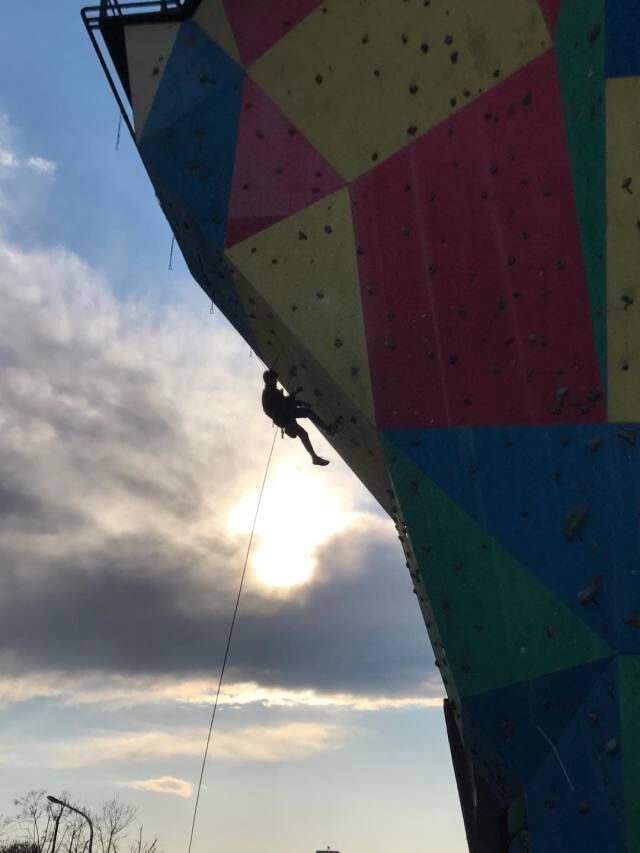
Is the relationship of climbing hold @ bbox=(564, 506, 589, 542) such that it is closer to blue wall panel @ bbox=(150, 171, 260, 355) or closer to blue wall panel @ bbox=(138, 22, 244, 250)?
blue wall panel @ bbox=(150, 171, 260, 355)

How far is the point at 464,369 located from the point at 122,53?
17.0 ft

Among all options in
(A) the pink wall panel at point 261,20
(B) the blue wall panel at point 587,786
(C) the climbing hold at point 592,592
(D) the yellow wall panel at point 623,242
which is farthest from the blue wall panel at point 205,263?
(B) the blue wall panel at point 587,786

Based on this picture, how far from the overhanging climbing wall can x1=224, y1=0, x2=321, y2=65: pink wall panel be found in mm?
22

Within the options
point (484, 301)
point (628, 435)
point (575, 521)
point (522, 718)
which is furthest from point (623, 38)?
point (522, 718)

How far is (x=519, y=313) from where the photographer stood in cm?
559

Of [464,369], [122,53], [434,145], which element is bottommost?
[464,369]

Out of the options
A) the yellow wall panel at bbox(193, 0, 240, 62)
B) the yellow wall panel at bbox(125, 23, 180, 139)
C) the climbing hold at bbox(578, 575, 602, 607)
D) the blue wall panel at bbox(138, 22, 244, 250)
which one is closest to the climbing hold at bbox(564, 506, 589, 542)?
the climbing hold at bbox(578, 575, 602, 607)

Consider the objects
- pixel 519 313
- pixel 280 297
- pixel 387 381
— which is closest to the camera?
pixel 519 313

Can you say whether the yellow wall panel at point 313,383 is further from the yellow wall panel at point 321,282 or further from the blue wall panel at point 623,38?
the blue wall panel at point 623,38

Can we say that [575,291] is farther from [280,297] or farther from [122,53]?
[122,53]

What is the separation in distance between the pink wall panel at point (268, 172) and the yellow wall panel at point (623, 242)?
82.0 inches

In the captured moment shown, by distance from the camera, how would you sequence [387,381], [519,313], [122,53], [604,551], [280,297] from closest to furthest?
[604,551], [519,313], [387,381], [280,297], [122,53]

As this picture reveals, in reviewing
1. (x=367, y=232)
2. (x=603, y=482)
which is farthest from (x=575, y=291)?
(x=367, y=232)

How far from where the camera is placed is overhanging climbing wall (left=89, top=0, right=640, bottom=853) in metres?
5.14
